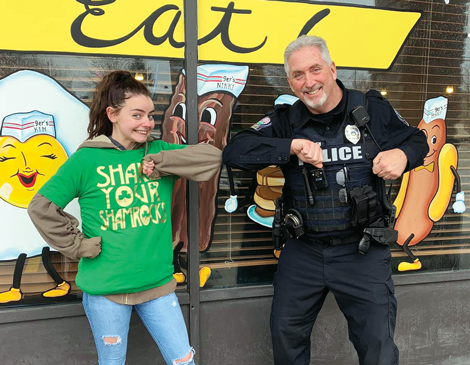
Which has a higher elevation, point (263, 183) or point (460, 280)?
point (263, 183)

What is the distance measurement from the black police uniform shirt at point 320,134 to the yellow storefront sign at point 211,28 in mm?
806

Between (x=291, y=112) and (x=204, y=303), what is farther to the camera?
(x=204, y=303)

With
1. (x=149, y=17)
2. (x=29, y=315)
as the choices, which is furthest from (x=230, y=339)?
(x=149, y=17)

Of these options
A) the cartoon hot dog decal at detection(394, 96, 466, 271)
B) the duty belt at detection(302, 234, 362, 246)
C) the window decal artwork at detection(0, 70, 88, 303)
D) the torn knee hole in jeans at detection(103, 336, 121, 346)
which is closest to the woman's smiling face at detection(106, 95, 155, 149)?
the window decal artwork at detection(0, 70, 88, 303)

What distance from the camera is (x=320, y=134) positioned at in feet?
6.76

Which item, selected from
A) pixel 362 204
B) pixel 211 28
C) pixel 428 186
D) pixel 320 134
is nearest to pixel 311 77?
pixel 320 134

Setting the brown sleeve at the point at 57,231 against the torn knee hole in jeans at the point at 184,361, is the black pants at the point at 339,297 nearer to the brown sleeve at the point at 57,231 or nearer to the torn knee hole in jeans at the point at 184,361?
the torn knee hole in jeans at the point at 184,361

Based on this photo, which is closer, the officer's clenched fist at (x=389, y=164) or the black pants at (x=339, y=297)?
the officer's clenched fist at (x=389, y=164)

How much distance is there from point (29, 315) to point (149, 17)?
195 cm

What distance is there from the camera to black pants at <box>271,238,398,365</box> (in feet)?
6.59

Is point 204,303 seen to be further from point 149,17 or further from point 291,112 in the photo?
point 149,17

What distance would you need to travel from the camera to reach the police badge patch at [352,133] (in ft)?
6.54

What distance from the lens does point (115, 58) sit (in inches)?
98.3

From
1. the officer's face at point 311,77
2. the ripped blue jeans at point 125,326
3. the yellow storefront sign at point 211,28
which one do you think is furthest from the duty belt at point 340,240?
the yellow storefront sign at point 211,28
